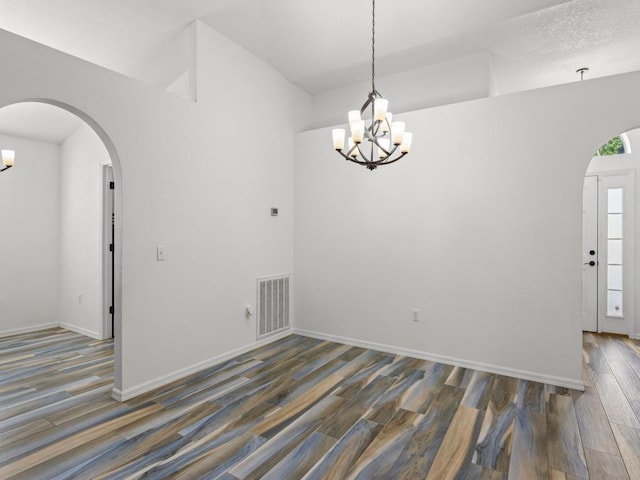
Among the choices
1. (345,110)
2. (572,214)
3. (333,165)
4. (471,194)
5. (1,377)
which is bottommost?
(1,377)

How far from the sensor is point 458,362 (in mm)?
3695

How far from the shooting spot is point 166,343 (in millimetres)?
3273

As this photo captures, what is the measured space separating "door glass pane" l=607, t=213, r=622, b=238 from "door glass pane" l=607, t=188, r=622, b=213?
7cm

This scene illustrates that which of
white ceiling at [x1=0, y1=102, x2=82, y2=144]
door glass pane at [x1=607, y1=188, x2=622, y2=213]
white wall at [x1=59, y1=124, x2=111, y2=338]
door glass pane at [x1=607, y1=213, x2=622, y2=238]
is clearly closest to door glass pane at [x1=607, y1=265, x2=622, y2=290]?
door glass pane at [x1=607, y1=213, x2=622, y2=238]

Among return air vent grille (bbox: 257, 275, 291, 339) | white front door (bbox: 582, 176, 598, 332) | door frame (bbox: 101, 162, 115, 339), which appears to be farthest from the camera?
white front door (bbox: 582, 176, 598, 332)

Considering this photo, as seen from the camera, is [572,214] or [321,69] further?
[321,69]

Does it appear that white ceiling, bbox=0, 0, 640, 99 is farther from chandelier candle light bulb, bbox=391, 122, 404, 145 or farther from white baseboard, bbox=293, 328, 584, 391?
white baseboard, bbox=293, 328, 584, 391

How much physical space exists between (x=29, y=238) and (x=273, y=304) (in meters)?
3.59

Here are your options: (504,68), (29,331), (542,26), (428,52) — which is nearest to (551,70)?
(504,68)

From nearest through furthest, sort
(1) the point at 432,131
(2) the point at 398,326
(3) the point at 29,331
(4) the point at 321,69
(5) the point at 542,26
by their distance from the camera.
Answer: (5) the point at 542,26 < (1) the point at 432,131 < (2) the point at 398,326 < (4) the point at 321,69 < (3) the point at 29,331

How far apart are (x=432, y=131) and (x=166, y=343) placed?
344cm

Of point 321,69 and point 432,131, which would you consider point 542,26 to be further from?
point 321,69

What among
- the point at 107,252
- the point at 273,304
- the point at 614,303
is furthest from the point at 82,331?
the point at 614,303

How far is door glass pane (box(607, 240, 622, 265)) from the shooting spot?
489 cm
